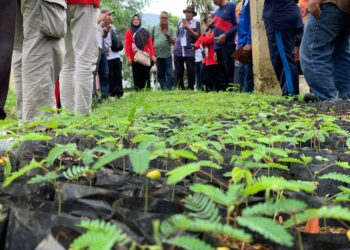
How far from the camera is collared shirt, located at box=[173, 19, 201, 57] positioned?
10.2 m

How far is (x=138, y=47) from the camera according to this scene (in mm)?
10109

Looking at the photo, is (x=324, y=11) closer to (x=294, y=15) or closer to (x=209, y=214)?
(x=294, y=15)

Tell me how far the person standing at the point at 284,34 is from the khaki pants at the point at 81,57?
6.49 feet

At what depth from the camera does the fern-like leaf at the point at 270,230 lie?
65 cm

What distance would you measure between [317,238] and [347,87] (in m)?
4.14

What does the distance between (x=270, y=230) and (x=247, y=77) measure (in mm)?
6894

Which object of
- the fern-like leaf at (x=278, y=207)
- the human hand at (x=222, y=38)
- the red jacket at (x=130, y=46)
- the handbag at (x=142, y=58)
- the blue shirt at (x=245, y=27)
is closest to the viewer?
the fern-like leaf at (x=278, y=207)

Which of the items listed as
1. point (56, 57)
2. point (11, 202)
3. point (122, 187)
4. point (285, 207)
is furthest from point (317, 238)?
point (56, 57)

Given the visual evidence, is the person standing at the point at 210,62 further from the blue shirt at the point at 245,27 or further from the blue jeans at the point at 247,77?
the blue shirt at the point at 245,27

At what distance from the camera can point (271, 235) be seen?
667 millimetres

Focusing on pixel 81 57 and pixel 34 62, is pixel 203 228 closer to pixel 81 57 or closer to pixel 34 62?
pixel 34 62

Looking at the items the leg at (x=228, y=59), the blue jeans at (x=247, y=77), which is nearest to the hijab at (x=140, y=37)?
the leg at (x=228, y=59)

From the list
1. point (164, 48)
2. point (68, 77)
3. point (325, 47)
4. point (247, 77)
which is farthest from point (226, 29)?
point (68, 77)

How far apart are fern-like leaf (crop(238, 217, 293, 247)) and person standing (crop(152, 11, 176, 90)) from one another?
10200mm
